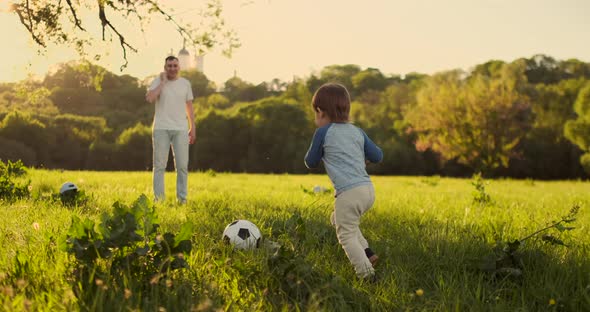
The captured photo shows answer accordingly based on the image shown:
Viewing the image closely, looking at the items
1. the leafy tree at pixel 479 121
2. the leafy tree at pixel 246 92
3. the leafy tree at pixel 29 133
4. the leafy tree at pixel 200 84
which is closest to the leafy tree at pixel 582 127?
the leafy tree at pixel 479 121

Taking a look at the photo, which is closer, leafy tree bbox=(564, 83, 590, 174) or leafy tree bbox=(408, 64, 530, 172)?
leafy tree bbox=(564, 83, 590, 174)

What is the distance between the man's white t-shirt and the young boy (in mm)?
4299

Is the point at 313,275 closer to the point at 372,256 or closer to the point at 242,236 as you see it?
the point at 372,256

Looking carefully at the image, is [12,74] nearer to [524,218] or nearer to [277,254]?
[277,254]

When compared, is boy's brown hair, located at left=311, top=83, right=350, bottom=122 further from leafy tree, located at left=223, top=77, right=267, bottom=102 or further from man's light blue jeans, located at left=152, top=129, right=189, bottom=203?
leafy tree, located at left=223, top=77, right=267, bottom=102

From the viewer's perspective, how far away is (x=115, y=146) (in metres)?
50.8

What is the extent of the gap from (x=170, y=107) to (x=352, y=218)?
4.89m

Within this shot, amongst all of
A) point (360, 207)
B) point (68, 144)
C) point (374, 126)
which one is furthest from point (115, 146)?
point (360, 207)

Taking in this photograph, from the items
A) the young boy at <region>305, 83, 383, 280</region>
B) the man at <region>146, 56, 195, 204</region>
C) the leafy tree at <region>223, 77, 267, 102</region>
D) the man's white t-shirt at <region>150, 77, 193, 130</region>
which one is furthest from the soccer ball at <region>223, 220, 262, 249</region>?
the leafy tree at <region>223, 77, 267, 102</region>

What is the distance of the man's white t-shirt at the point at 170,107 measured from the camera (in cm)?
771

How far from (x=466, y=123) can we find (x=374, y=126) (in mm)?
15696

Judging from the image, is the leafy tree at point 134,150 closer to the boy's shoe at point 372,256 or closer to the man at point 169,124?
the man at point 169,124

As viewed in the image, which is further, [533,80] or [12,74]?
[533,80]

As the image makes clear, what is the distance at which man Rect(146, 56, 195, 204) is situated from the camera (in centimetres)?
770
